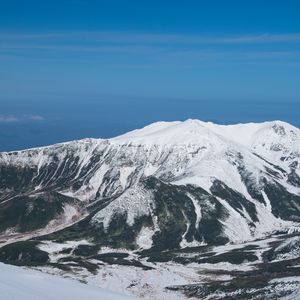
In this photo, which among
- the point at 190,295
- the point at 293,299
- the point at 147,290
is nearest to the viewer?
A: the point at 293,299

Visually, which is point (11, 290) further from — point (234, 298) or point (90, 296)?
point (234, 298)

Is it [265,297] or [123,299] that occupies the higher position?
[123,299]

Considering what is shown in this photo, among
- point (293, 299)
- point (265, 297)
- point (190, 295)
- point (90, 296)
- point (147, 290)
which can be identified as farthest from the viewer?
point (147, 290)

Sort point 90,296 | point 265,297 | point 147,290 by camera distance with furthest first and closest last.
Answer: point 147,290 → point 265,297 → point 90,296

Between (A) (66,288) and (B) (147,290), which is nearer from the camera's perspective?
(A) (66,288)

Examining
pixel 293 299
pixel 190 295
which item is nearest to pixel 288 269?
pixel 190 295

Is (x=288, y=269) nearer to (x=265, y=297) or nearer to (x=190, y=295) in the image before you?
(x=190, y=295)

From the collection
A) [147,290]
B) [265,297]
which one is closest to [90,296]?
[265,297]
